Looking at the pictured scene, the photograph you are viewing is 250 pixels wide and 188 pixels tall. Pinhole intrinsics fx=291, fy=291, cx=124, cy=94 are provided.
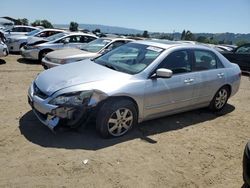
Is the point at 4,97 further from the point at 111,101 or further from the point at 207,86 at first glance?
the point at 207,86

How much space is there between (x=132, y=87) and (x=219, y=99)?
263 centimetres

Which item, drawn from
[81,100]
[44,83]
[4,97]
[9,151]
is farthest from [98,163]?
[4,97]

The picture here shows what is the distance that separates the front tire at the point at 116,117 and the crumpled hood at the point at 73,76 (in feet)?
1.34

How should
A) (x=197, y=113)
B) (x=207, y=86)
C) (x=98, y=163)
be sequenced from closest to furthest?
(x=98, y=163), (x=207, y=86), (x=197, y=113)

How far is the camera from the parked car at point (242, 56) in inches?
498

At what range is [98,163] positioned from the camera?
3.86 metres

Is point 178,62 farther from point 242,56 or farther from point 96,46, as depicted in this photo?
point 242,56

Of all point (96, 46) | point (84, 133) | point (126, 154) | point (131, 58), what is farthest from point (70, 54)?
point (126, 154)

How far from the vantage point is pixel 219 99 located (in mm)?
6316

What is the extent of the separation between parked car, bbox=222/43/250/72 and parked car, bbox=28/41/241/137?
7.26 meters

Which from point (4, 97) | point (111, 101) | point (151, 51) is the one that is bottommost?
point (4, 97)

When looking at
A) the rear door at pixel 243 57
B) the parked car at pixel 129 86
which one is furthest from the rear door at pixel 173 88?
the rear door at pixel 243 57

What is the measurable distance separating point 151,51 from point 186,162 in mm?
2101

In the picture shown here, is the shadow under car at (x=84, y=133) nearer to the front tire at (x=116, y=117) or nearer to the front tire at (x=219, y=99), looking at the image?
the front tire at (x=116, y=117)
